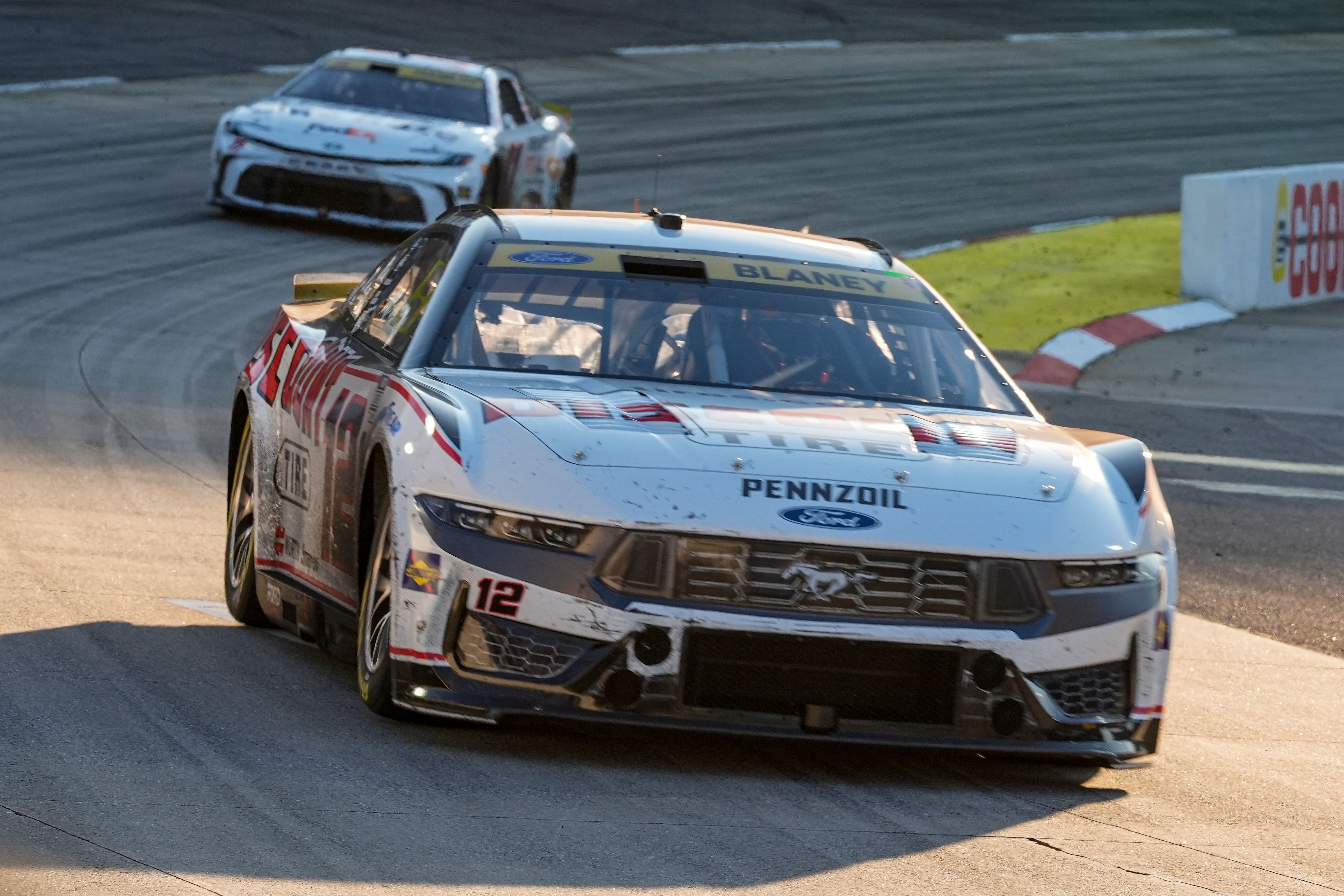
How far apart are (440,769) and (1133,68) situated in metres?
29.9

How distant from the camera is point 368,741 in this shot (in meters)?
5.48

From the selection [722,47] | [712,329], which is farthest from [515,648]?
[722,47]

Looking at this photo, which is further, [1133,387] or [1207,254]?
[1207,254]

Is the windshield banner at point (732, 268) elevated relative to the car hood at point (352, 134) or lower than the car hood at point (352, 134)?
elevated

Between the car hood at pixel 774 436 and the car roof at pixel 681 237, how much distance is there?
2.41ft

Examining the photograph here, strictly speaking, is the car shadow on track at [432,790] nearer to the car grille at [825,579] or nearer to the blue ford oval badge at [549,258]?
the car grille at [825,579]

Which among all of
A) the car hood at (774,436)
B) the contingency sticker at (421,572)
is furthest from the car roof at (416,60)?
the contingency sticker at (421,572)

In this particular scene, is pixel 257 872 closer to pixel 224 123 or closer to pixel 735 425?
pixel 735 425

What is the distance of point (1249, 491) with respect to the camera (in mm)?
11109

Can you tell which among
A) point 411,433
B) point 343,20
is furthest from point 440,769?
point 343,20

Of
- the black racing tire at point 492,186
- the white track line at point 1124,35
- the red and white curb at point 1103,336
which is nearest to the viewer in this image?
the red and white curb at point 1103,336

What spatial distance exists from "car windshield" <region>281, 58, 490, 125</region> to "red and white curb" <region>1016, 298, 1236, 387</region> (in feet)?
17.1

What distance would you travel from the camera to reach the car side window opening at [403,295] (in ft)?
21.2

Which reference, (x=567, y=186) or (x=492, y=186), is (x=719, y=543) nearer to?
(x=492, y=186)
